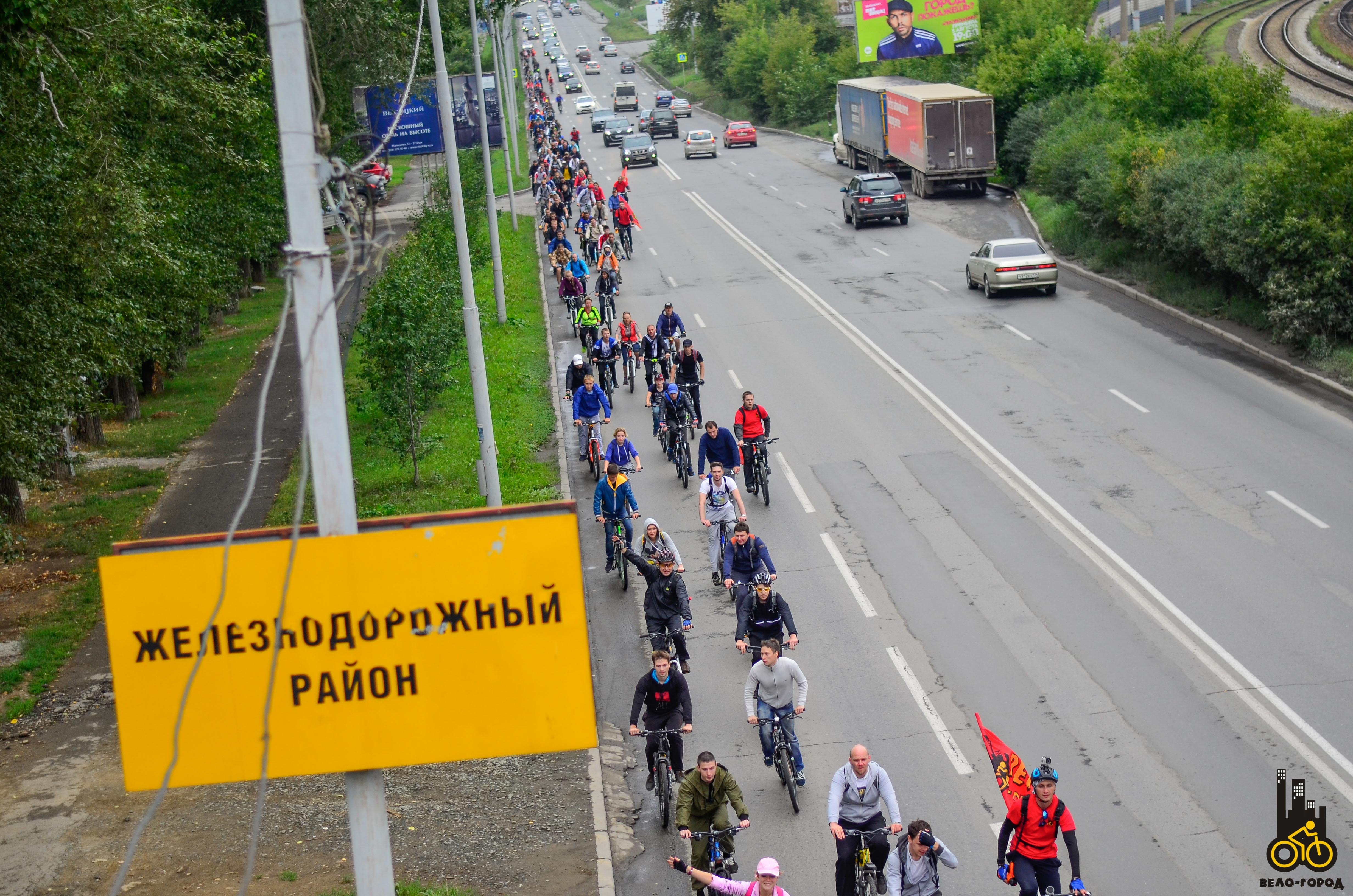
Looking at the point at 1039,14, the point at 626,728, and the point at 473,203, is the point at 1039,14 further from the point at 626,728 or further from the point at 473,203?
the point at 626,728

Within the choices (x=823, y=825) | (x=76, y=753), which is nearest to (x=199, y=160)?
(x=76, y=753)

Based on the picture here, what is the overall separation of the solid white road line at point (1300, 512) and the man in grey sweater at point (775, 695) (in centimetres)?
927

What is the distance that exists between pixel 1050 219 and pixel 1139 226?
7.64m

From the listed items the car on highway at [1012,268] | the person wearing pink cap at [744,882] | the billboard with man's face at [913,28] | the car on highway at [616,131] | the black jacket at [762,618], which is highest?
the billboard with man's face at [913,28]

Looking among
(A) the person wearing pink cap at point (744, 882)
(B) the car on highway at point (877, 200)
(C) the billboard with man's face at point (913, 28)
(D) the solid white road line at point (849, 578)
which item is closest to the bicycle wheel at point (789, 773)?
(A) the person wearing pink cap at point (744, 882)

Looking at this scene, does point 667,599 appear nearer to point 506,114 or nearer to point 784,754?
point 784,754

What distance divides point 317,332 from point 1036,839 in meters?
6.05

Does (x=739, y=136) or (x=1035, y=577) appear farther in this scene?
(x=739, y=136)

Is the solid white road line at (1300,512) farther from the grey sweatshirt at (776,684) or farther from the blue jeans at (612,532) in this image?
the grey sweatshirt at (776,684)

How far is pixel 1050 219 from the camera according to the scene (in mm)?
39906

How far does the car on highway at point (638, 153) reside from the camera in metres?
65.7

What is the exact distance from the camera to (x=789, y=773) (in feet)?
37.2

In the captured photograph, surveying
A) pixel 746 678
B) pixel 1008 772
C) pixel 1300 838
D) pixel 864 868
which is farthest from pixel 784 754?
pixel 1300 838

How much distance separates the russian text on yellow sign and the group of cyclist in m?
3.20
